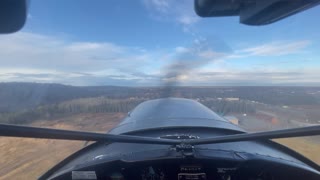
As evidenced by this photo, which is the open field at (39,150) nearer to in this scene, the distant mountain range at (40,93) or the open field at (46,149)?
the open field at (46,149)

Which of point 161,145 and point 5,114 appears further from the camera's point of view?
point 161,145

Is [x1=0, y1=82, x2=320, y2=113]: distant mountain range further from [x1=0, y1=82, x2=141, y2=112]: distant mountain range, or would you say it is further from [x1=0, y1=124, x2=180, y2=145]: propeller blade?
[x1=0, y1=124, x2=180, y2=145]: propeller blade

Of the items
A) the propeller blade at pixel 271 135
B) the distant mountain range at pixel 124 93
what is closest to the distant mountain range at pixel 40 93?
the distant mountain range at pixel 124 93

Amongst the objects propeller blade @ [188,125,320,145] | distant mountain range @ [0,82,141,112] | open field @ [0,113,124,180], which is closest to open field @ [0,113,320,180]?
open field @ [0,113,124,180]

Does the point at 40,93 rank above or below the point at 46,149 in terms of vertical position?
above

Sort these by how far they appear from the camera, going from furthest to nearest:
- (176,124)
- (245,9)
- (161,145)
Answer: (176,124) → (161,145) → (245,9)

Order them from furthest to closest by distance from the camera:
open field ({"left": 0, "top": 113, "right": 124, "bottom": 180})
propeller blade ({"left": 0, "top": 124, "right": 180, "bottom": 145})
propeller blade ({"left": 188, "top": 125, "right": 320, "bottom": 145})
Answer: open field ({"left": 0, "top": 113, "right": 124, "bottom": 180}) → propeller blade ({"left": 188, "top": 125, "right": 320, "bottom": 145}) → propeller blade ({"left": 0, "top": 124, "right": 180, "bottom": 145})

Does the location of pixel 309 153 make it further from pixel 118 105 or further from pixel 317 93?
pixel 118 105

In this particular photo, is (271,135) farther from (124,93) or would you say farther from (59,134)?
(59,134)

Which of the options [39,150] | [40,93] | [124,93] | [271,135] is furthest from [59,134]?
[271,135]

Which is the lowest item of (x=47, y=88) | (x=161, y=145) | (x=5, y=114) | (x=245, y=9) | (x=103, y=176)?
(x=103, y=176)

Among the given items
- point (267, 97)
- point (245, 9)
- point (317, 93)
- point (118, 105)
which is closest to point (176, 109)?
point (118, 105)
